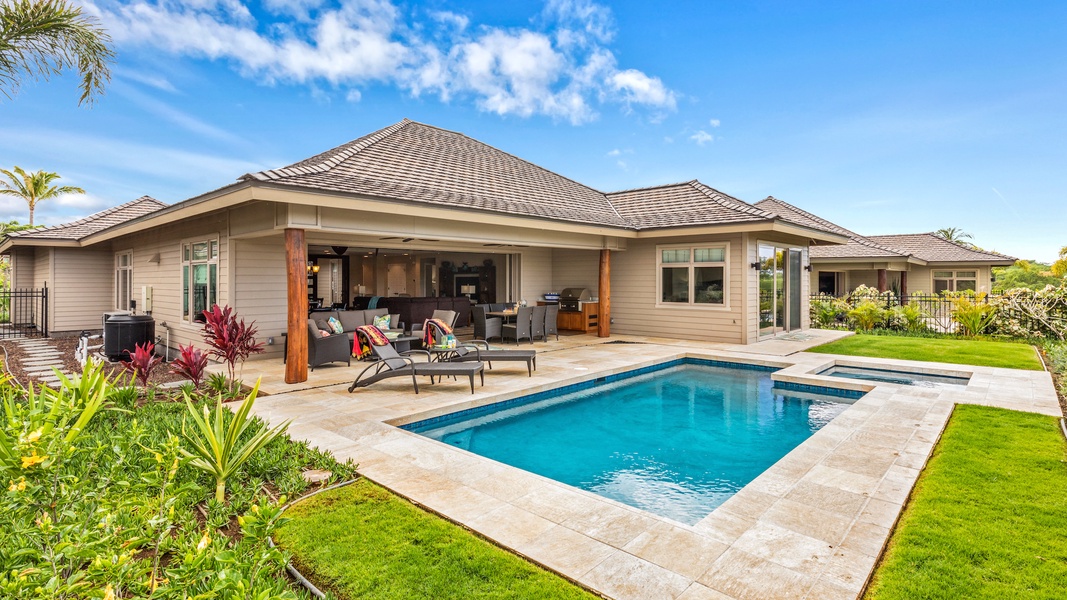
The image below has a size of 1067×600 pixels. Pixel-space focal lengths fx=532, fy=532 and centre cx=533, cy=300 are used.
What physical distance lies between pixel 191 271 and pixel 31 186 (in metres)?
29.4

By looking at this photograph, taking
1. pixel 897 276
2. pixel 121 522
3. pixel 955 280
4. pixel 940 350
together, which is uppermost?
pixel 897 276

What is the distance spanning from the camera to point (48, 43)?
8969 millimetres

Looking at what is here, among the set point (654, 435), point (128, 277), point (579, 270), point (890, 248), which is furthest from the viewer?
point (890, 248)

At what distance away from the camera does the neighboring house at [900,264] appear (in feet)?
64.2

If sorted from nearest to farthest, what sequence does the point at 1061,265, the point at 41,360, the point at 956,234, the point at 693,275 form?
the point at 41,360 < the point at 693,275 < the point at 1061,265 < the point at 956,234

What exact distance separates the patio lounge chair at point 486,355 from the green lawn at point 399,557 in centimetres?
446

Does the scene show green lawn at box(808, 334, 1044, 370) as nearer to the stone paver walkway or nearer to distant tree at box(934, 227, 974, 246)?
the stone paver walkway

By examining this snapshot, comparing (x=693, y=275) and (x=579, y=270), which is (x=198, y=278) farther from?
(x=693, y=275)

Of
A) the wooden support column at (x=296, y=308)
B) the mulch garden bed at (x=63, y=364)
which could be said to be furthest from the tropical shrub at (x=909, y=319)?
the mulch garden bed at (x=63, y=364)

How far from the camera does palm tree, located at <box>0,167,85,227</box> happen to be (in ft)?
95.8

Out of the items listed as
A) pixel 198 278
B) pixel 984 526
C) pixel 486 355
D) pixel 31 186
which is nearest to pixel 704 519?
pixel 984 526

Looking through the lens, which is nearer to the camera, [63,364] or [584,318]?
[63,364]

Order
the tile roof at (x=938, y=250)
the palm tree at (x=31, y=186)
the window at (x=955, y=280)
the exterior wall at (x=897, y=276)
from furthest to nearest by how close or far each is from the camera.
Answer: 1. the palm tree at (x=31, y=186)
2. the exterior wall at (x=897, y=276)
3. the window at (x=955, y=280)
4. the tile roof at (x=938, y=250)

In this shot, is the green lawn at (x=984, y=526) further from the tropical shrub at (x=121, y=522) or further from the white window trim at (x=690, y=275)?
the white window trim at (x=690, y=275)
